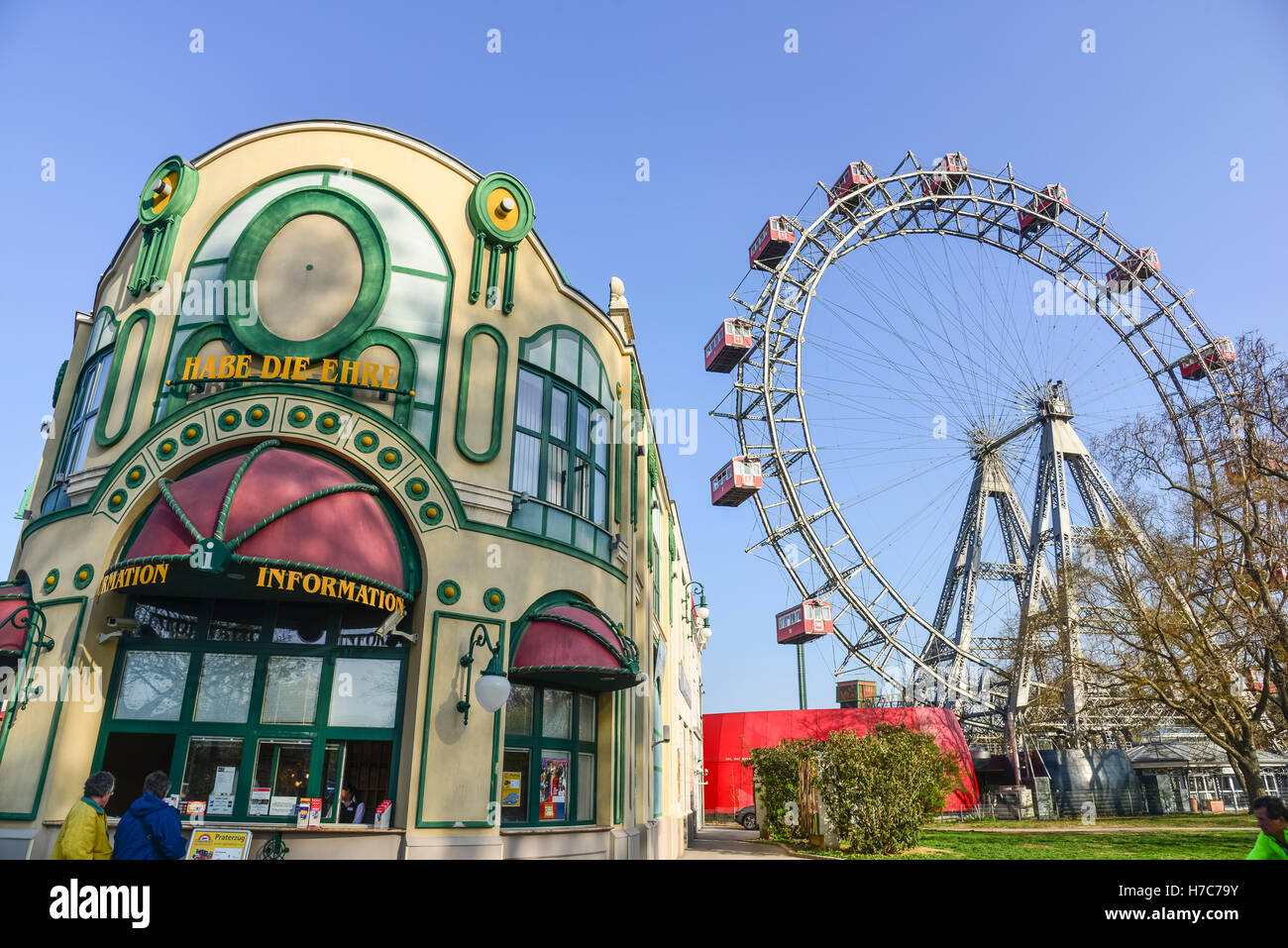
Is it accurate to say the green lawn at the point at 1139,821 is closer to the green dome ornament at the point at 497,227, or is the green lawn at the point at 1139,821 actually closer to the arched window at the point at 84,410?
the green dome ornament at the point at 497,227

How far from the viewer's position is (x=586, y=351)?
1616cm

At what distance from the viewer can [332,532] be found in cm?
1123

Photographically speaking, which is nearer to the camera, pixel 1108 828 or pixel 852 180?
pixel 1108 828

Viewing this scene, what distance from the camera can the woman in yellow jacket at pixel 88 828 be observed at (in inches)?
252

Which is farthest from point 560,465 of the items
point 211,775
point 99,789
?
point 99,789

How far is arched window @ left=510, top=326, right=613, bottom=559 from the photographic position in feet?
46.7

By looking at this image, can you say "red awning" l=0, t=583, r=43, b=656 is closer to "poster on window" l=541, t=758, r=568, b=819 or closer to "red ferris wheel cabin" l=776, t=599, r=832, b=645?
"poster on window" l=541, t=758, r=568, b=819

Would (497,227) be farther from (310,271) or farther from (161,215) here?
(161,215)

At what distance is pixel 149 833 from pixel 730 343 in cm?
3568

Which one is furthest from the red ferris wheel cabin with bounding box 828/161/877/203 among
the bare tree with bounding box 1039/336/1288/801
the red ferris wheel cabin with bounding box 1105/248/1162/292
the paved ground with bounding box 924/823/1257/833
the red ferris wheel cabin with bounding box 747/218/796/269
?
the paved ground with bounding box 924/823/1257/833

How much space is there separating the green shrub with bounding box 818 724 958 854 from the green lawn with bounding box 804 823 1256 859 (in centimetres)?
59

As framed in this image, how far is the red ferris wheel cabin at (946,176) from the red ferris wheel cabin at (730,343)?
559 inches

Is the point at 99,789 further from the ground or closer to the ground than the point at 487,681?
closer to the ground
